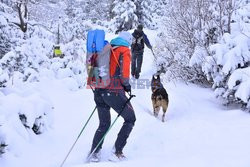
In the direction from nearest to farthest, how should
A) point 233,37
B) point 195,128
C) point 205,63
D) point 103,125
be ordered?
Answer: point 103,125 → point 195,128 → point 233,37 → point 205,63

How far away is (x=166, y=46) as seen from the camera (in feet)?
39.9

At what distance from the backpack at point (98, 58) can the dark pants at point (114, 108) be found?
0.14m

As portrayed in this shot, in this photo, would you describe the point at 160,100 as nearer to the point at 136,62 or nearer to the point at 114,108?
the point at 114,108

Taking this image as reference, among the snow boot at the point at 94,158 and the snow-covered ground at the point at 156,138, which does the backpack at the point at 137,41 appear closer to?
the snow-covered ground at the point at 156,138

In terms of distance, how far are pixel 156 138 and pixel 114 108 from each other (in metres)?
1.69

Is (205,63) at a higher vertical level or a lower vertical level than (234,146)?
higher

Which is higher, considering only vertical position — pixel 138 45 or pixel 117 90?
pixel 138 45

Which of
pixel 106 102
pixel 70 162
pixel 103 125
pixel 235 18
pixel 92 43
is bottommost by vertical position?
pixel 70 162

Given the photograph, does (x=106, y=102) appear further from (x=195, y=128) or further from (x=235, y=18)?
(x=235, y=18)

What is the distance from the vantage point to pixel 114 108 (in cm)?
455

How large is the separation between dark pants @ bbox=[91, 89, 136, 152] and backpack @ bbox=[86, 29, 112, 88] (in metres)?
0.14

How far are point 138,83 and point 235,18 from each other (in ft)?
12.5

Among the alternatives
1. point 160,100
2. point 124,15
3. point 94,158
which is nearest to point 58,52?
point 160,100

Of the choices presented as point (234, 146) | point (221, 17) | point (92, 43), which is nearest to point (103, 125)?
point (92, 43)
